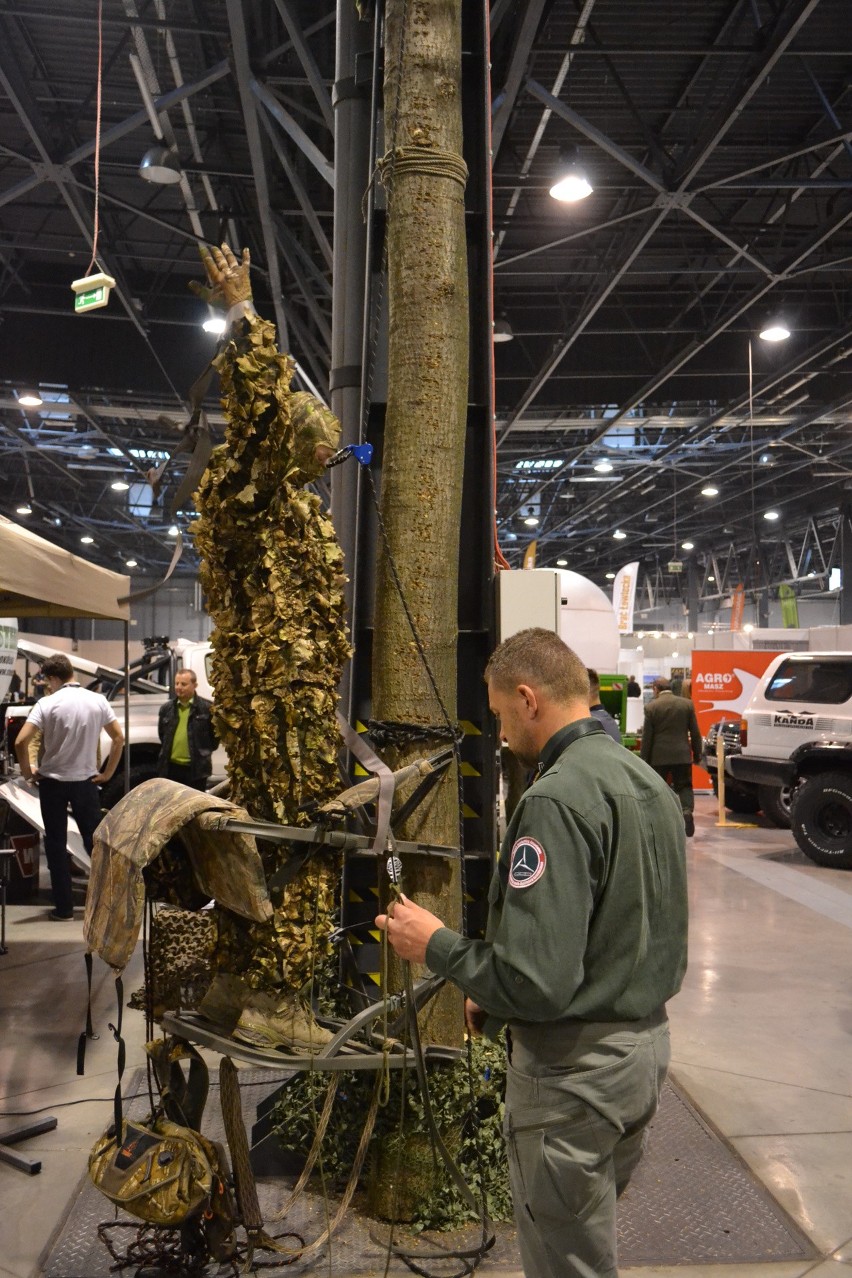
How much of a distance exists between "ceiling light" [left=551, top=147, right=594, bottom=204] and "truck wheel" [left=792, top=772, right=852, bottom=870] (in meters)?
6.15

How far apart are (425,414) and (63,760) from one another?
4870 millimetres

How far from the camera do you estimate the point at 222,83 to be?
8.81 meters

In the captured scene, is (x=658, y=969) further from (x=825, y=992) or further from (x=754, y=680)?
(x=754, y=680)

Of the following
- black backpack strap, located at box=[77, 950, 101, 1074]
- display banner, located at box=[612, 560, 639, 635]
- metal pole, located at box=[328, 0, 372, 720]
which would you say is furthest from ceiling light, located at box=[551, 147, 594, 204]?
display banner, located at box=[612, 560, 639, 635]

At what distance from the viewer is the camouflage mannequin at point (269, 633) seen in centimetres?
270

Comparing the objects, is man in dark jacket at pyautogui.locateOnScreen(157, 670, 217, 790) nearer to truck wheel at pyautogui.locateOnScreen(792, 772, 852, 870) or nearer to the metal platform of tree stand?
the metal platform of tree stand

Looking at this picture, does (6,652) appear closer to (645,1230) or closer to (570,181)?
(570,181)

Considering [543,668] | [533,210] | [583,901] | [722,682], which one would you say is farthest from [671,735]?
[583,901]

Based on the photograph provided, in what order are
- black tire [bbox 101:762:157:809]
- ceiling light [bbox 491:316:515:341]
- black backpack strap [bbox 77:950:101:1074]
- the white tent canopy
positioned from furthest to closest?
ceiling light [bbox 491:316:515:341]
black tire [bbox 101:762:157:809]
the white tent canopy
black backpack strap [bbox 77:950:101:1074]

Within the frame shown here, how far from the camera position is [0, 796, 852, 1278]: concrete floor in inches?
131

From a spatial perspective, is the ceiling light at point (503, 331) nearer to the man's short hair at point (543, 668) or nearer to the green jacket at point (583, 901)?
the man's short hair at point (543, 668)

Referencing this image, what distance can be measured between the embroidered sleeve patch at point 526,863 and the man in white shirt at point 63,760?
5.85m

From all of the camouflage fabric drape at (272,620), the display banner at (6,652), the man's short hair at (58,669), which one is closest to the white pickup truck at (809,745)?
the man's short hair at (58,669)

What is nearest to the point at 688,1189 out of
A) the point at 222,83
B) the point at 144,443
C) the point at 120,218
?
the point at 222,83
